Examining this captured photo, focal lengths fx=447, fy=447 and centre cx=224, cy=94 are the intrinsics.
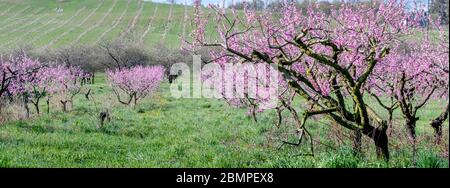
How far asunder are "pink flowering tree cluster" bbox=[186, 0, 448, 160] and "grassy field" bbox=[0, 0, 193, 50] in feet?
205

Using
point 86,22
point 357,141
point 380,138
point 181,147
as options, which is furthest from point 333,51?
point 86,22

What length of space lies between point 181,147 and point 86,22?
89.0 meters

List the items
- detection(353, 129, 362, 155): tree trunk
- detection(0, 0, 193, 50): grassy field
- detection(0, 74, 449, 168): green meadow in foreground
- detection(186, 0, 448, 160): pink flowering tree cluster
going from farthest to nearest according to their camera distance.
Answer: detection(0, 0, 193, 50): grassy field
detection(353, 129, 362, 155): tree trunk
detection(0, 74, 449, 168): green meadow in foreground
detection(186, 0, 448, 160): pink flowering tree cluster

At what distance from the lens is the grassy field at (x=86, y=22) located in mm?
76188

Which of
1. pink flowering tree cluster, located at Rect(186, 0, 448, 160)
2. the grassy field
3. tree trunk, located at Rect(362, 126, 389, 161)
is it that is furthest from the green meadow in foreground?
the grassy field

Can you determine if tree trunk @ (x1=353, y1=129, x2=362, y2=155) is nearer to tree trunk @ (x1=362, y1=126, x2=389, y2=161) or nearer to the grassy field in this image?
tree trunk @ (x1=362, y1=126, x2=389, y2=161)

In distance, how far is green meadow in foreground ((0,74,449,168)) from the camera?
6.70 m

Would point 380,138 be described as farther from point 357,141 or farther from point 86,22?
point 86,22

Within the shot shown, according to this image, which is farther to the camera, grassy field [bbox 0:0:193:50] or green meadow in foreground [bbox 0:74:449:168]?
grassy field [bbox 0:0:193:50]

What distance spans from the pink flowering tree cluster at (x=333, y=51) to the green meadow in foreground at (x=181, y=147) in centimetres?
59

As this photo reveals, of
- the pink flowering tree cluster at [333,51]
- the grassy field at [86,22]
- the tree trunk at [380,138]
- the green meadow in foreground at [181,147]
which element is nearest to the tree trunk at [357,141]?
the pink flowering tree cluster at [333,51]

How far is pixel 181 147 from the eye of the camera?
9.71m
